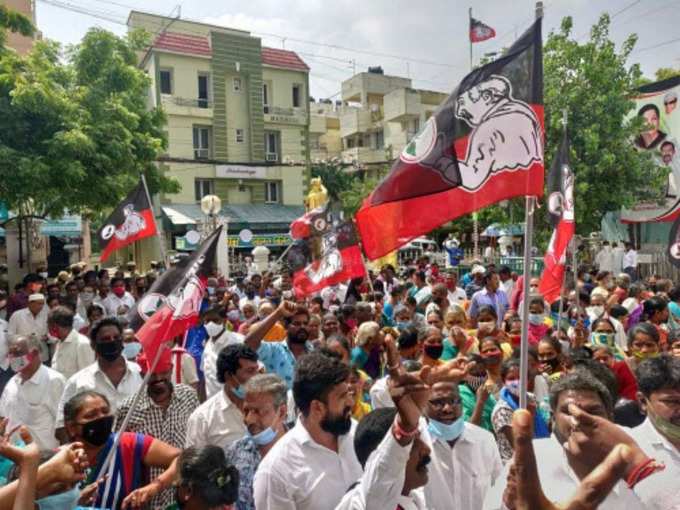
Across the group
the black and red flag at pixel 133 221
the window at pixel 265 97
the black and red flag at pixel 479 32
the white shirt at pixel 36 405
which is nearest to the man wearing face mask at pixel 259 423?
the white shirt at pixel 36 405

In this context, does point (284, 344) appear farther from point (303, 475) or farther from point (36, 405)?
point (303, 475)

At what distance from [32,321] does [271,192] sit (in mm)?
26122

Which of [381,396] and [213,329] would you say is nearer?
[381,396]

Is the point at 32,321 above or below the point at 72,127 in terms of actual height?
below

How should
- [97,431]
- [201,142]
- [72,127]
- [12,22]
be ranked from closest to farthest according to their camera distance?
[97,431] < [12,22] < [72,127] < [201,142]

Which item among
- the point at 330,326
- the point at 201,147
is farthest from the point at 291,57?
the point at 330,326

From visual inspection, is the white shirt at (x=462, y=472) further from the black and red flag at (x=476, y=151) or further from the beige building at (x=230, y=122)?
the beige building at (x=230, y=122)

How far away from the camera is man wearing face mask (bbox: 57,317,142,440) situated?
4.50 m

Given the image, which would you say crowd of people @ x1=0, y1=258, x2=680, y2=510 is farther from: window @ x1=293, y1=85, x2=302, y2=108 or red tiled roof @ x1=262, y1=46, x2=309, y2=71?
window @ x1=293, y1=85, x2=302, y2=108

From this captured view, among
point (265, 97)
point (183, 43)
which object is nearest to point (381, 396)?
point (183, 43)

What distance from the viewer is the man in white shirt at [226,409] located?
12.4ft

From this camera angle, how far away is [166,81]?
101 feet

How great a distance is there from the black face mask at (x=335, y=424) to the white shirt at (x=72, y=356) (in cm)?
379

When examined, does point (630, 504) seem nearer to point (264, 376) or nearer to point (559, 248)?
point (264, 376)
